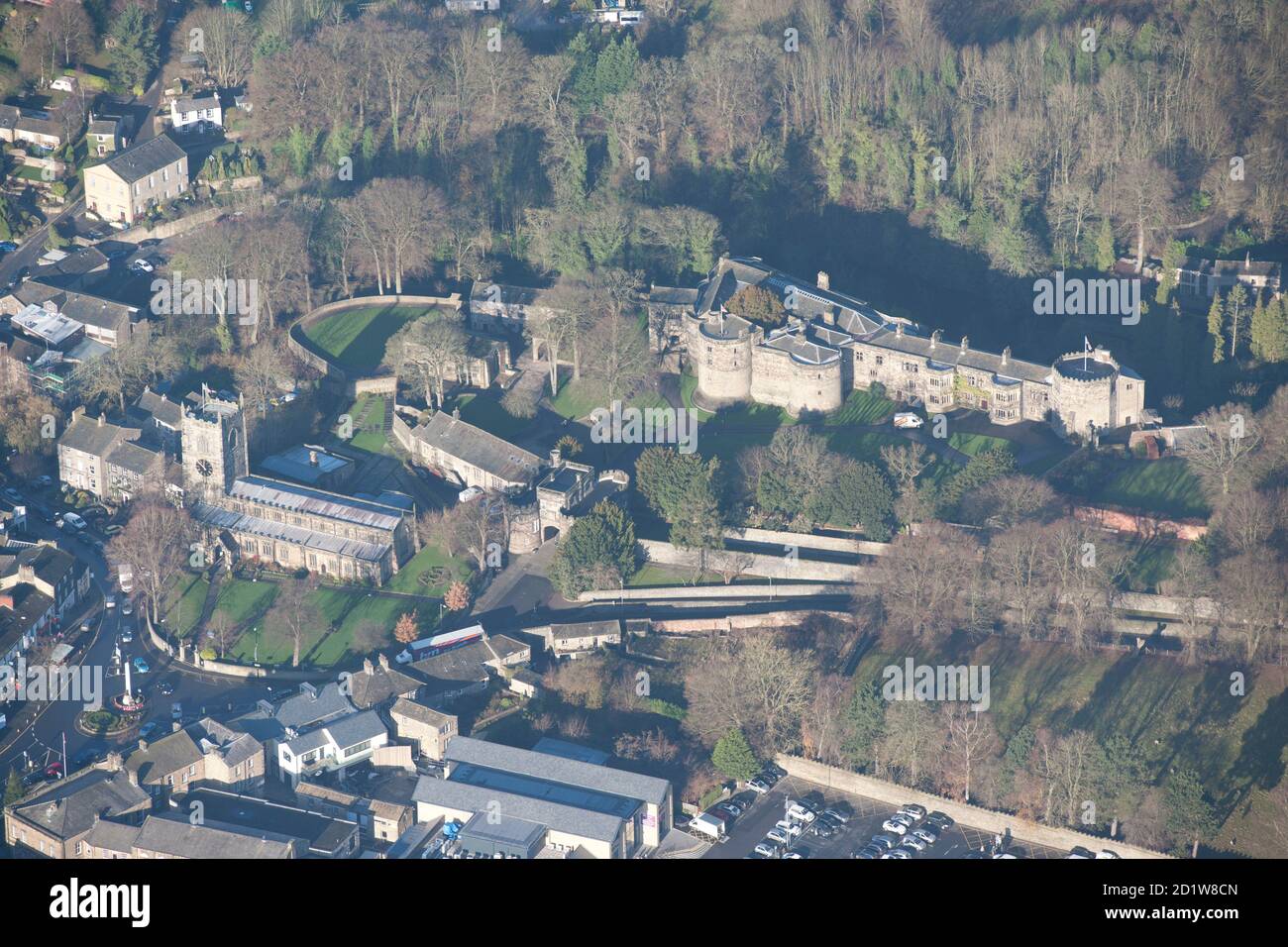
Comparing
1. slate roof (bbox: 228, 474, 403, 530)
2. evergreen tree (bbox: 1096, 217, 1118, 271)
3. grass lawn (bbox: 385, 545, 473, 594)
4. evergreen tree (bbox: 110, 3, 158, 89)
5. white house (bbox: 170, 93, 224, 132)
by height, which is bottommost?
grass lawn (bbox: 385, 545, 473, 594)

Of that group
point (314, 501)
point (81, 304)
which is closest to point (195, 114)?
point (81, 304)

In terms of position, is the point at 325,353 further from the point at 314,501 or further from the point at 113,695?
the point at 113,695

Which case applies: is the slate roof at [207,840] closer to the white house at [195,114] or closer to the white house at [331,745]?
the white house at [331,745]

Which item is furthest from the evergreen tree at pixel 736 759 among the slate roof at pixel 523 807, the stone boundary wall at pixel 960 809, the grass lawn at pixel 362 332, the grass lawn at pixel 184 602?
the grass lawn at pixel 362 332

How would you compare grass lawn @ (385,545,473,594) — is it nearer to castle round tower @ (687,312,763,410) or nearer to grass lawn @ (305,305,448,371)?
grass lawn @ (305,305,448,371)

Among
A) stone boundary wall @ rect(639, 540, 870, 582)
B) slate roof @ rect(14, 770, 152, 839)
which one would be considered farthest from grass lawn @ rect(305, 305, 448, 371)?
slate roof @ rect(14, 770, 152, 839)

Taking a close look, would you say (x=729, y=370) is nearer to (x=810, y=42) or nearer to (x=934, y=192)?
(x=934, y=192)

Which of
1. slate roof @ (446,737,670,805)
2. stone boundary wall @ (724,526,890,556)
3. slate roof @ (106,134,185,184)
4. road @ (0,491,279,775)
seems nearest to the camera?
slate roof @ (446,737,670,805)

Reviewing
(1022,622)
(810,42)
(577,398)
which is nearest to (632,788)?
(1022,622)
